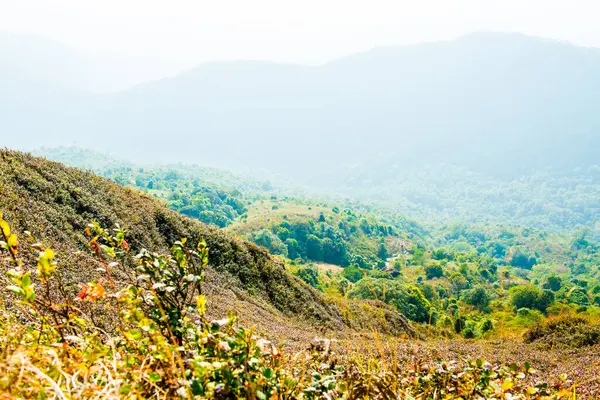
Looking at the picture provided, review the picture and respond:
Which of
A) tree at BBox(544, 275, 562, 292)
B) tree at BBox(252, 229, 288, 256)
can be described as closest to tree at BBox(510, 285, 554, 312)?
tree at BBox(544, 275, 562, 292)

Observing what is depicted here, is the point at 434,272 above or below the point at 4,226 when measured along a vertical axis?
below

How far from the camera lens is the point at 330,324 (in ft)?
70.2

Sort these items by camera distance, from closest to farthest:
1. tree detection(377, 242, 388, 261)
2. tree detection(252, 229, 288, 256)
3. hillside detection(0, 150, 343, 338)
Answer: hillside detection(0, 150, 343, 338)
tree detection(252, 229, 288, 256)
tree detection(377, 242, 388, 261)

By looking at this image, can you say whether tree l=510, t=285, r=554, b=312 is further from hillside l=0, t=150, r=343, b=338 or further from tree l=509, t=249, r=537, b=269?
tree l=509, t=249, r=537, b=269

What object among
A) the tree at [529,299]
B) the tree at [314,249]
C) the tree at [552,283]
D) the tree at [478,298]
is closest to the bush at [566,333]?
the tree at [529,299]

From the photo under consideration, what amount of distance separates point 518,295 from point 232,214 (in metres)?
119

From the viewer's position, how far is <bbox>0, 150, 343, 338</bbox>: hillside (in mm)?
12945

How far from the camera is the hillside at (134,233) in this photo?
1295 centimetres

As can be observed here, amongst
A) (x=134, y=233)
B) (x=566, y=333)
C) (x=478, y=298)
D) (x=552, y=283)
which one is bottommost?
(x=552, y=283)

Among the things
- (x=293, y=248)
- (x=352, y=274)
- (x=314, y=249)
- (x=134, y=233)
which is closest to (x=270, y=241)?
(x=293, y=248)

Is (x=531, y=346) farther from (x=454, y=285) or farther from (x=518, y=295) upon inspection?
(x=454, y=285)

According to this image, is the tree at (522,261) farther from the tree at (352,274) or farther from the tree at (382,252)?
the tree at (352,274)

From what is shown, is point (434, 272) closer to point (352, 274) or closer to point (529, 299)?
point (352, 274)

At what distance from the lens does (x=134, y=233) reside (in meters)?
17.0
